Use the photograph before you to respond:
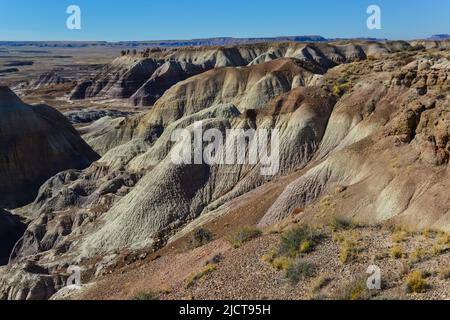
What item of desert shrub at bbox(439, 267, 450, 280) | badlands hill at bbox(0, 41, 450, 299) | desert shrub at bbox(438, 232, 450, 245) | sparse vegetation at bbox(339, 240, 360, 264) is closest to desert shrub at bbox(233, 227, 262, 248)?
badlands hill at bbox(0, 41, 450, 299)

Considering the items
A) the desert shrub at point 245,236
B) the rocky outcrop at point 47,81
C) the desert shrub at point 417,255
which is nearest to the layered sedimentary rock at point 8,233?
the desert shrub at point 245,236

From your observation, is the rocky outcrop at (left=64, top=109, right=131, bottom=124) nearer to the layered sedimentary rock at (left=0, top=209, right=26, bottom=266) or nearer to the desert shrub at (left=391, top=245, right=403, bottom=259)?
the layered sedimentary rock at (left=0, top=209, right=26, bottom=266)

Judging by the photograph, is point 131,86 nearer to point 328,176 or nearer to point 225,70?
point 225,70

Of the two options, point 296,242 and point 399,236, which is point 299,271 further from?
point 399,236

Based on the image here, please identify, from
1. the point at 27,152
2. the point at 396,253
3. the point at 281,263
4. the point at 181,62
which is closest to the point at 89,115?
the point at 181,62

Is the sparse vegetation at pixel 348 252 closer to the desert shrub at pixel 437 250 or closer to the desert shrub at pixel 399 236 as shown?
the desert shrub at pixel 399 236
